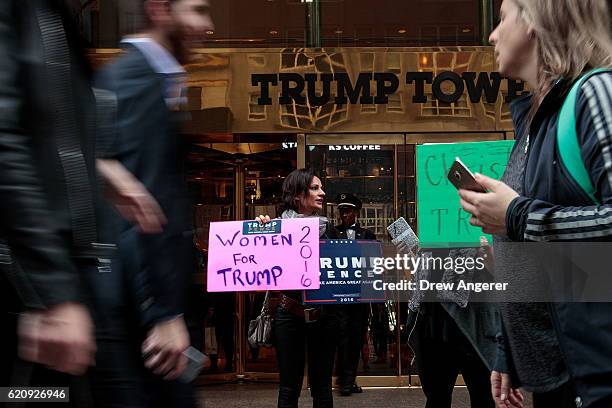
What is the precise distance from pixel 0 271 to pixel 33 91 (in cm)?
36

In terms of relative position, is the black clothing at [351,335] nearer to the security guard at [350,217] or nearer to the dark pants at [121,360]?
the security guard at [350,217]

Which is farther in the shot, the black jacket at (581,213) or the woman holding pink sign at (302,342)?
the woman holding pink sign at (302,342)

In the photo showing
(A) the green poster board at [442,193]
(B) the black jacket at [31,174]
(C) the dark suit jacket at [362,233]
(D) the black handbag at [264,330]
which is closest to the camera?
(B) the black jacket at [31,174]

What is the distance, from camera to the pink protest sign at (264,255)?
6474 mm

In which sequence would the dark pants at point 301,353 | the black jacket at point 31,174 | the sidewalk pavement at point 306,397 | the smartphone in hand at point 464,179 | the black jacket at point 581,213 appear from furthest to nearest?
the sidewalk pavement at point 306,397, the dark pants at point 301,353, the smartphone in hand at point 464,179, the black jacket at point 581,213, the black jacket at point 31,174

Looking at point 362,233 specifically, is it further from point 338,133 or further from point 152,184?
point 152,184

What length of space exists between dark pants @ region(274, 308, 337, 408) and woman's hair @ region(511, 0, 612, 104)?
13.1ft

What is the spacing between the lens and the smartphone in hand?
2.28 m

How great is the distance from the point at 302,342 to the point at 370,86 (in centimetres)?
518

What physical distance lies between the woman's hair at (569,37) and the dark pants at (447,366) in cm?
337

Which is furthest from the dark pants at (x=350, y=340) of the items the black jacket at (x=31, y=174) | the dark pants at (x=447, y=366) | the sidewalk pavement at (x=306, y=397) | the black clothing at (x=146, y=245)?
the black jacket at (x=31, y=174)

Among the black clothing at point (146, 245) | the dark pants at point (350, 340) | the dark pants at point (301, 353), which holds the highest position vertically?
the black clothing at point (146, 245)

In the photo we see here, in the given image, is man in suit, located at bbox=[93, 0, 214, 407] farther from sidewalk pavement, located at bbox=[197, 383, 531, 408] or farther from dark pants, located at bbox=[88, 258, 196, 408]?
sidewalk pavement, located at bbox=[197, 383, 531, 408]

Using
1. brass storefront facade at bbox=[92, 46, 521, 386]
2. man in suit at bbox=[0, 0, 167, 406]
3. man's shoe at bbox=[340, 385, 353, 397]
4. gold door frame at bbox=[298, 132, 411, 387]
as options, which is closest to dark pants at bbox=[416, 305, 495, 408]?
man in suit at bbox=[0, 0, 167, 406]
